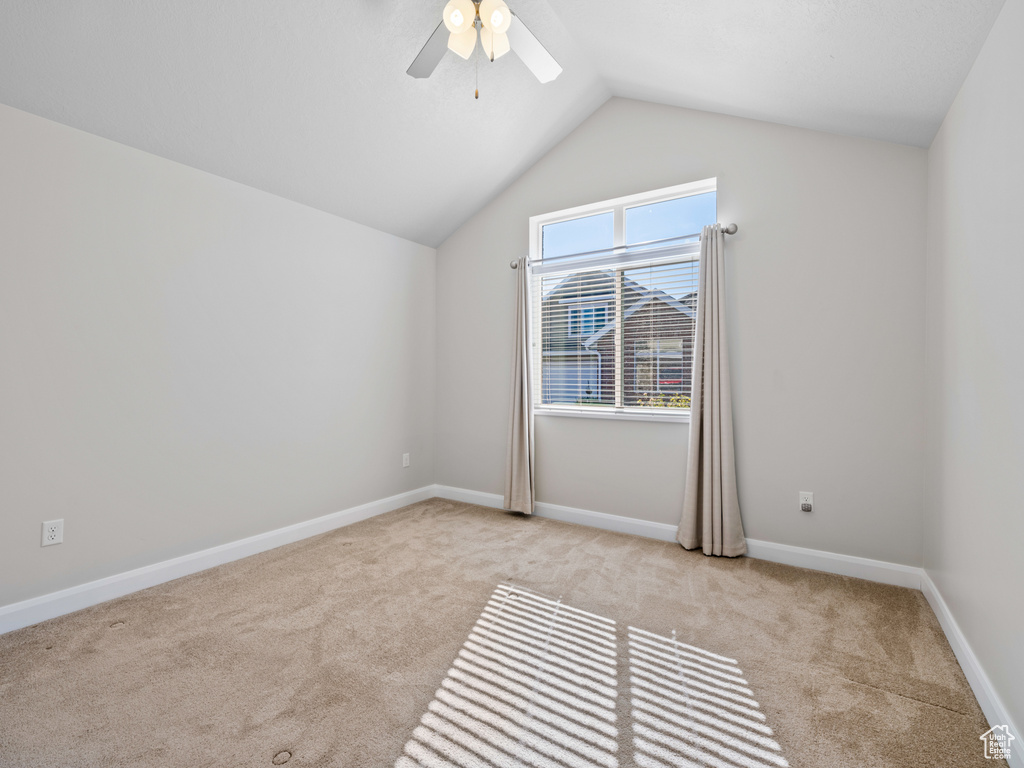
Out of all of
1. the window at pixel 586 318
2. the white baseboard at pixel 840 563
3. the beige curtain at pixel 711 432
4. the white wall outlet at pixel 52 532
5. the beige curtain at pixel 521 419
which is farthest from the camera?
the beige curtain at pixel 521 419

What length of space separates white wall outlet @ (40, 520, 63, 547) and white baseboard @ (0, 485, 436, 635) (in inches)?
9.2

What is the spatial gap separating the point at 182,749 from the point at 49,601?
1315 mm

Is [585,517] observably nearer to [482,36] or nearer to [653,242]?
[653,242]

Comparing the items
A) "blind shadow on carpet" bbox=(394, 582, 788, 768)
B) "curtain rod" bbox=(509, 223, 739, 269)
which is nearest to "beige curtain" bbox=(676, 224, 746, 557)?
"curtain rod" bbox=(509, 223, 739, 269)

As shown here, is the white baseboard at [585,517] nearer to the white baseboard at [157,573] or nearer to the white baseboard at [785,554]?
the white baseboard at [785,554]

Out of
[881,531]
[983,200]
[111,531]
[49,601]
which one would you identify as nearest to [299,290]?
[111,531]

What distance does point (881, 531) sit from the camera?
249cm

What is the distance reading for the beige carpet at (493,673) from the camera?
54.3 inches

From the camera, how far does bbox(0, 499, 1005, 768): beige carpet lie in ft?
4.52

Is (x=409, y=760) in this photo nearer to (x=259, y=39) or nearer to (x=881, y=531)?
(x=881, y=531)

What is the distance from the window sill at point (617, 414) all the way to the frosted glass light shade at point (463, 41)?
2.32 meters

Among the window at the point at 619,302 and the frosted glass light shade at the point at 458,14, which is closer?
the frosted glass light shade at the point at 458,14

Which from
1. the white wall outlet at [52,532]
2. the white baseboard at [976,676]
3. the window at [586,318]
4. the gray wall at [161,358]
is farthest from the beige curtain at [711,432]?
the white wall outlet at [52,532]

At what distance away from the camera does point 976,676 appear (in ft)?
5.22
